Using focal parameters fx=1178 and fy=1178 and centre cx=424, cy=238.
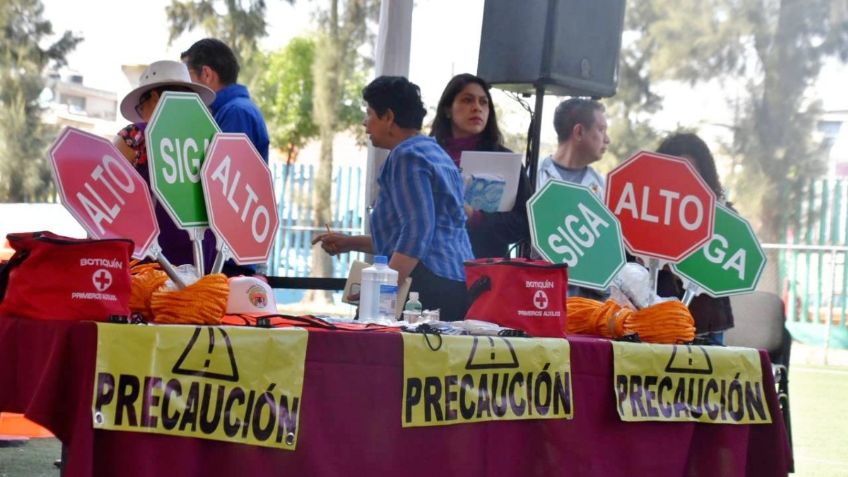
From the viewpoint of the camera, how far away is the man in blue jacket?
3863 mm

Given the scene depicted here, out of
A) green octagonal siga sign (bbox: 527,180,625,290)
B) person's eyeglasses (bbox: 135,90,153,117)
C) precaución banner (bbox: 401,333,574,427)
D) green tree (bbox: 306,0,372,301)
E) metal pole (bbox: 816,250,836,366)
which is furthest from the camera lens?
green tree (bbox: 306,0,372,301)

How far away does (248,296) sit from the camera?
2.70 meters

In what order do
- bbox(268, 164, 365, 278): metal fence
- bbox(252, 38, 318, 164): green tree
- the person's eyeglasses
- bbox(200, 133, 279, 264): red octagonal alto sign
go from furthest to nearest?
bbox(252, 38, 318, 164): green tree → bbox(268, 164, 365, 278): metal fence → the person's eyeglasses → bbox(200, 133, 279, 264): red octagonal alto sign

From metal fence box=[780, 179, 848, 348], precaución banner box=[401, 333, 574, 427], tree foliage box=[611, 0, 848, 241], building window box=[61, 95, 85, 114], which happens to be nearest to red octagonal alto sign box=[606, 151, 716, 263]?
precaución banner box=[401, 333, 574, 427]

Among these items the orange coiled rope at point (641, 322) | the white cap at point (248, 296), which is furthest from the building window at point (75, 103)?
the orange coiled rope at point (641, 322)

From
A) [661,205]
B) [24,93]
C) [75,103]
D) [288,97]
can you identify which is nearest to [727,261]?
[661,205]

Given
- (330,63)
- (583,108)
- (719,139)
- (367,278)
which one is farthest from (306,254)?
(367,278)

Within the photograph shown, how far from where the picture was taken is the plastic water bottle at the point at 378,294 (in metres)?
2.79

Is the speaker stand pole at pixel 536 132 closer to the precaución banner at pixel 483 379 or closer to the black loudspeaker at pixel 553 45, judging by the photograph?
the black loudspeaker at pixel 553 45

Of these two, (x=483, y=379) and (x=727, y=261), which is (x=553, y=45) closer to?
(x=727, y=261)

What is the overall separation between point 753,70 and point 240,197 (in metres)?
13.2

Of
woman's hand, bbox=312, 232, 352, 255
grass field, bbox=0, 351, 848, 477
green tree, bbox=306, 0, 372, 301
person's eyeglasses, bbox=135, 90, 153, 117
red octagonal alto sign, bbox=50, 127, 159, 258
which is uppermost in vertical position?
green tree, bbox=306, 0, 372, 301

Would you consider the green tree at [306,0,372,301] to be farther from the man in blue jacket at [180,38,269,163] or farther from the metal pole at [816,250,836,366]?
the man in blue jacket at [180,38,269,163]

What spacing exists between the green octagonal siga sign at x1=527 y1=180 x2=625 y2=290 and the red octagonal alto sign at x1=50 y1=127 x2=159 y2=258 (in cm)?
96
